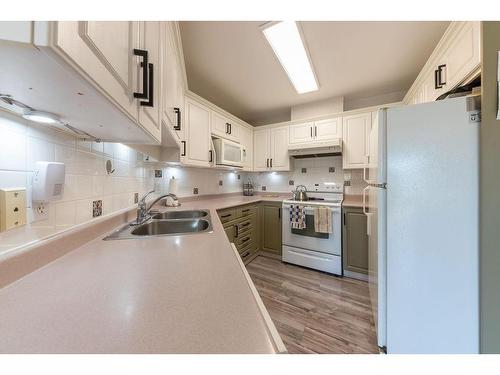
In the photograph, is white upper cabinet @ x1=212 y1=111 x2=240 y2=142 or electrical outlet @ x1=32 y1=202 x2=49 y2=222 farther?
white upper cabinet @ x1=212 y1=111 x2=240 y2=142

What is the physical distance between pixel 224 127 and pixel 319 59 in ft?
4.37

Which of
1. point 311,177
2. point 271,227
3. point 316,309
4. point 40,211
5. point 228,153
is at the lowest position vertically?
point 316,309

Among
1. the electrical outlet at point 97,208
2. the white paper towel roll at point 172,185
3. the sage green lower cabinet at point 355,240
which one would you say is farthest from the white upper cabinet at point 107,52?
the sage green lower cabinet at point 355,240

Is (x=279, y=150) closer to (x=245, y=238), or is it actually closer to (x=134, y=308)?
(x=245, y=238)

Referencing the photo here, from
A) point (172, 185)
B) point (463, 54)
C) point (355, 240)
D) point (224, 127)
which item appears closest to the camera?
point (463, 54)

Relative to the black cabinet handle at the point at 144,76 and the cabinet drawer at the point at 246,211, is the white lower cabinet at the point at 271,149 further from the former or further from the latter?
the black cabinet handle at the point at 144,76

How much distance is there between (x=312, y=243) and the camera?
2330 mm

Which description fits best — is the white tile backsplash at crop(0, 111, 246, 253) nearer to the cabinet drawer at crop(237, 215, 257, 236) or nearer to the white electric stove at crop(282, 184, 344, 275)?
the cabinet drawer at crop(237, 215, 257, 236)

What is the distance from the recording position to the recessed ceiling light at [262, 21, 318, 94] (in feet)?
4.75

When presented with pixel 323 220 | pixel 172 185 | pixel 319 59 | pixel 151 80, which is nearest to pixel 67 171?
pixel 151 80

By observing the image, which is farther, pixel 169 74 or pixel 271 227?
pixel 271 227

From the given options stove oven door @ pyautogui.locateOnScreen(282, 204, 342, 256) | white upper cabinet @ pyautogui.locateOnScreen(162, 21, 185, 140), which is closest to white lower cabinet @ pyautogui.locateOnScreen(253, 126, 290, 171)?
stove oven door @ pyautogui.locateOnScreen(282, 204, 342, 256)

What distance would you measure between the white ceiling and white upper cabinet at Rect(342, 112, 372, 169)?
0.37m
